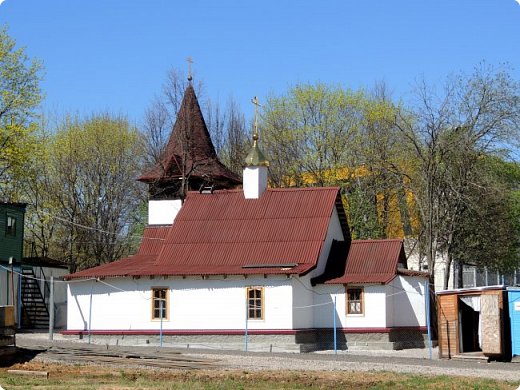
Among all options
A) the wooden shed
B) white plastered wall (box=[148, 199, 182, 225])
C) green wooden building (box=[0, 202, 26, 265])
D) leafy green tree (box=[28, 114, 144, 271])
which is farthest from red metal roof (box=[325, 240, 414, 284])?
leafy green tree (box=[28, 114, 144, 271])

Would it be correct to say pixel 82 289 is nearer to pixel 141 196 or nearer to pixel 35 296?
pixel 35 296

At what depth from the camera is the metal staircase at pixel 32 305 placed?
142ft

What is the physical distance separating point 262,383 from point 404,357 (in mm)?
8965

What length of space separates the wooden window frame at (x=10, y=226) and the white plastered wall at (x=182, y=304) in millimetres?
7433

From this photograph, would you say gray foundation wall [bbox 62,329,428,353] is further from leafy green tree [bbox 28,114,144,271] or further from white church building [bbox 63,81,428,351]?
leafy green tree [bbox 28,114,144,271]

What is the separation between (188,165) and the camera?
42969 millimetres

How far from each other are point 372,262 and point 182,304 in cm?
735

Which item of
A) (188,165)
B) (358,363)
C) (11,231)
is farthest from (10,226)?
(358,363)

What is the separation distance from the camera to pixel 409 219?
5044 centimetres

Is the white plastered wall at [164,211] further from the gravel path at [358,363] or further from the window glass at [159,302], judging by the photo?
the gravel path at [358,363]

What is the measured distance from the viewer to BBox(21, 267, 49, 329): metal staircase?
4334 centimetres

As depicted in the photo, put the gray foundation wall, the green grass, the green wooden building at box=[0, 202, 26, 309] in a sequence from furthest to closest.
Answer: the green wooden building at box=[0, 202, 26, 309]
the gray foundation wall
the green grass

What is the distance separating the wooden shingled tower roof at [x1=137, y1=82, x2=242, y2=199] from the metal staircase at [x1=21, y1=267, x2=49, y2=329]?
739 centimetres

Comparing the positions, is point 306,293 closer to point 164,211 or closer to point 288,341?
point 288,341
